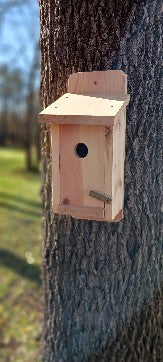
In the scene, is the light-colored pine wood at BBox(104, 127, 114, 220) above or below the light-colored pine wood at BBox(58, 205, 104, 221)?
above

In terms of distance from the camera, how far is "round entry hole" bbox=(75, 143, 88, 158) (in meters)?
2.04

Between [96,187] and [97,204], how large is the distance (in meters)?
0.08

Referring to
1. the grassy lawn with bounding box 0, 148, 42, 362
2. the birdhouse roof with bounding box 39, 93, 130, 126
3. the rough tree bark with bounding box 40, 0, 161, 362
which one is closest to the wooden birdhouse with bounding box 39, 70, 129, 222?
the birdhouse roof with bounding box 39, 93, 130, 126

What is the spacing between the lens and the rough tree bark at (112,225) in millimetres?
2139

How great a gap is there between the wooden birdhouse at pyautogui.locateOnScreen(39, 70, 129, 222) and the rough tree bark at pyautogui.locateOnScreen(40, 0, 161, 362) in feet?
0.33

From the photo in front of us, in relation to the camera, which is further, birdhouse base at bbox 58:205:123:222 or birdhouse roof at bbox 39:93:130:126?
birdhouse base at bbox 58:205:123:222

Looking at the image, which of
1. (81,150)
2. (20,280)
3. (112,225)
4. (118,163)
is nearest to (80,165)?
(81,150)

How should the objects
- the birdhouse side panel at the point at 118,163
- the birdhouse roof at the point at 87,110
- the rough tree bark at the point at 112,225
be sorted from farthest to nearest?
the rough tree bark at the point at 112,225 → the birdhouse side panel at the point at 118,163 → the birdhouse roof at the point at 87,110

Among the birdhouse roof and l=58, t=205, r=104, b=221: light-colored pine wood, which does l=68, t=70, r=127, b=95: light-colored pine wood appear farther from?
l=58, t=205, r=104, b=221: light-colored pine wood

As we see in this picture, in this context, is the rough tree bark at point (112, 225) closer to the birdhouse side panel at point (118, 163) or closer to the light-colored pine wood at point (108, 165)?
the birdhouse side panel at point (118, 163)

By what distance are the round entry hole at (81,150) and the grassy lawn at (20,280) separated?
2788mm

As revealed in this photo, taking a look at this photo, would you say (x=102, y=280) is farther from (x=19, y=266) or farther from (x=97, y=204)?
(x=19, y=266)

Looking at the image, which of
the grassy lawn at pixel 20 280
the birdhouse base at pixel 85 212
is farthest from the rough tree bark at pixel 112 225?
the grassy lawn at pixel 20 280

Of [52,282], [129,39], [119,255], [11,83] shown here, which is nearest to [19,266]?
[52,282]
